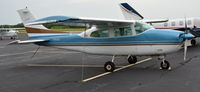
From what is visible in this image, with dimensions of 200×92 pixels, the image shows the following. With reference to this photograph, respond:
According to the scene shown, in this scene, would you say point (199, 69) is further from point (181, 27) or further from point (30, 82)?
point (181, 27)

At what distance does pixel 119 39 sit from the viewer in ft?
26.0

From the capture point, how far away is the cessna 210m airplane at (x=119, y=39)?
22.9ft

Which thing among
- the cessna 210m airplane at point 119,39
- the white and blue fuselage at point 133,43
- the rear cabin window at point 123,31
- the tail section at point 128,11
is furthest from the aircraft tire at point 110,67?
the tail section at point 128,11

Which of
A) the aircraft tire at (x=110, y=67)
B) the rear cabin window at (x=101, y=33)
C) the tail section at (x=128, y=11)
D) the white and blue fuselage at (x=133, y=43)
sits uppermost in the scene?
the tail section at (x=128, y=11)

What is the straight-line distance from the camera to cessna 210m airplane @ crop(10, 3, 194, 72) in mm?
6978

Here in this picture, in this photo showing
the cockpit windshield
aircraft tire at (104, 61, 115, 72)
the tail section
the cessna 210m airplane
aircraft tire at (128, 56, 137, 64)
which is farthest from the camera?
the tail section

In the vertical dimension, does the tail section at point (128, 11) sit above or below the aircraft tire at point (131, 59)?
above

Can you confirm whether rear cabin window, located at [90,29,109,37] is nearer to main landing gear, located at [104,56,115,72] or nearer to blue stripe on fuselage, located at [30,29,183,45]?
blue stripe on fuselage, located at [30,29,183,45]

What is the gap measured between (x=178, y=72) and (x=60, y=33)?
6.13 meters

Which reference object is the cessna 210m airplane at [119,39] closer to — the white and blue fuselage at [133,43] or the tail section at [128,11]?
the white and blue fuselage at [133,43]

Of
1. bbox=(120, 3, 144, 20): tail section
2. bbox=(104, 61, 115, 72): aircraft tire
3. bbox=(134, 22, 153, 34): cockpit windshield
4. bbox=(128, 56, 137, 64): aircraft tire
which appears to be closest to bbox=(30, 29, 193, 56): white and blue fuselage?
bbox=(134, 22, 153, 34): cockpit windshield

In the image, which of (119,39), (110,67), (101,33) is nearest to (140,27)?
(119,39)

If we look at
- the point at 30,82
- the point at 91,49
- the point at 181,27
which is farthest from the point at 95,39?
the point at 181,27

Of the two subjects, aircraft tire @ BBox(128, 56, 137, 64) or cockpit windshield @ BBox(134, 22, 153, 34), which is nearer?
cockpit windshield @ BBox(134, 22, 153, 34)
